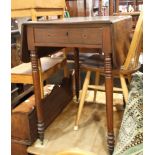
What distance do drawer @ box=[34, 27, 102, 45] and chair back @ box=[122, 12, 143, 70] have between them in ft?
1.12

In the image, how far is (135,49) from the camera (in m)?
1.62

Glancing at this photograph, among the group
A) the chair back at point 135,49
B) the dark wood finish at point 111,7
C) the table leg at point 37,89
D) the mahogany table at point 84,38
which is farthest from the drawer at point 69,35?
the dark wood finish at point 111,7

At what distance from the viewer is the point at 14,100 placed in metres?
2.11

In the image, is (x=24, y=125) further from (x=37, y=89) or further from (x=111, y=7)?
(x=111, y=7)

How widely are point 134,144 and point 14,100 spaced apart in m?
1.29

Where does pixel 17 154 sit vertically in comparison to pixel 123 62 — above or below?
below

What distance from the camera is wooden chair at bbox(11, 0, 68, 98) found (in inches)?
71.1

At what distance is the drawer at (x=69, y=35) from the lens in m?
1.35

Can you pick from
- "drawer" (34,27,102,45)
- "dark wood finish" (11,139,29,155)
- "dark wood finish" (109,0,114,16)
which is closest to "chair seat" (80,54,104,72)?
"drawer" (34,27,102,45)

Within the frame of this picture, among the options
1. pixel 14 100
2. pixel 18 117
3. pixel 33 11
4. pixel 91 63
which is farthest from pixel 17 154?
pixel 33 11

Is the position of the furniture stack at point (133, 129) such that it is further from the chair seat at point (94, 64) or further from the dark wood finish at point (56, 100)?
the dark wood finish at point (56, 100)

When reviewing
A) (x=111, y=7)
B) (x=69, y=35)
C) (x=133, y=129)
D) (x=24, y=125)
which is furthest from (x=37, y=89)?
(x=111, y=7)

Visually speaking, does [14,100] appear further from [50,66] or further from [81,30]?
[81,30]

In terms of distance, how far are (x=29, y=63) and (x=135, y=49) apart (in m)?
0.93
